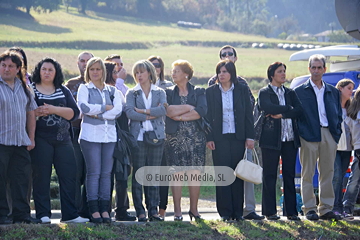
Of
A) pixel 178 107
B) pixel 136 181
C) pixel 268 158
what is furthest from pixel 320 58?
pixel 136 181

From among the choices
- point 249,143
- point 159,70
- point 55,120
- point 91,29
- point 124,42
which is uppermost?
point 91,29

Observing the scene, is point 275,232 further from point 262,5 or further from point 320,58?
point 262,5

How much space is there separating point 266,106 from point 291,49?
5244 centimetres

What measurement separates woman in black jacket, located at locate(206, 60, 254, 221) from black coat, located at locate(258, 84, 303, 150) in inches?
8.1

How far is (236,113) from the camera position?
25.3ft

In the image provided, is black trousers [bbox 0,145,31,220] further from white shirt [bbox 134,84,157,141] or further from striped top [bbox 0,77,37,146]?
white shirt [bbox 134,84,157,141]

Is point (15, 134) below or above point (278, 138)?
above

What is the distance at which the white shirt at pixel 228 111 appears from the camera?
7.69m

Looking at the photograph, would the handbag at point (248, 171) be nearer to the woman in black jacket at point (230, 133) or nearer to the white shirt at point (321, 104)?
the woman in black jacket at point (230, 133)

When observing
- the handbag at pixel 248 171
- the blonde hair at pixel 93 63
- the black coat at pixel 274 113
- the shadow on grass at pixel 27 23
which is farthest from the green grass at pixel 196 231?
the shadow on grass at pixel 27 23

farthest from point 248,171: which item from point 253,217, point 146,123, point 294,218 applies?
point 146,123

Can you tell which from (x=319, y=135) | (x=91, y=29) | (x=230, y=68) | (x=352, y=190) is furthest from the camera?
(x=91, y=29)

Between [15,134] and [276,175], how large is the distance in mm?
3527

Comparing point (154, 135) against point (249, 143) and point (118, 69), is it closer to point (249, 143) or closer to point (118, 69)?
point (249, 143)
